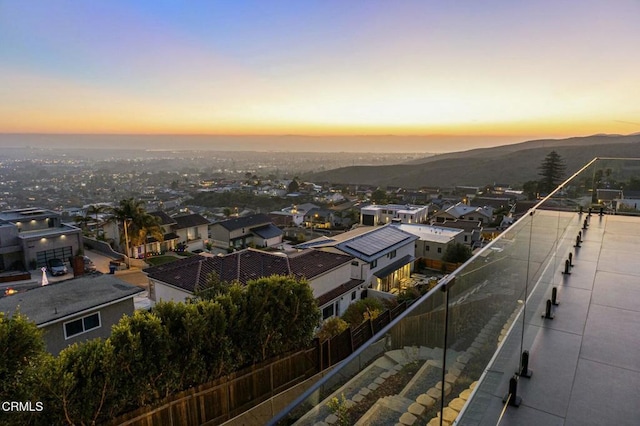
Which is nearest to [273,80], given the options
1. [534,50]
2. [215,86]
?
[215,86]

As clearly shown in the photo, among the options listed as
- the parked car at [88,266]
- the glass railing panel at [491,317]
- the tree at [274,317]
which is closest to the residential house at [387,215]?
the parked car at [88,266]

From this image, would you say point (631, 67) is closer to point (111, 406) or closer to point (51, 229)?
point (111, 406)

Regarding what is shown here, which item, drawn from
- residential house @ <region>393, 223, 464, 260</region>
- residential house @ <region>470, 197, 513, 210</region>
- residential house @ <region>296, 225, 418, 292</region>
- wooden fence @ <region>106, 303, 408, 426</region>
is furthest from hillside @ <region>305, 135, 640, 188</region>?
wooden fence @ <region>106, 303, 408, 426</region>

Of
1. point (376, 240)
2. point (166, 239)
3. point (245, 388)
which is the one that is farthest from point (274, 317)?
point (166, 239)

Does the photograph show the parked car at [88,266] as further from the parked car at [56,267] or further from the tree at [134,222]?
the tree at [134,222]

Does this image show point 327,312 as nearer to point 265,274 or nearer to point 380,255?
point 265,274

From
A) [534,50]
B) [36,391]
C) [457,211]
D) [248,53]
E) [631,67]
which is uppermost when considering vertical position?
[248,53]
